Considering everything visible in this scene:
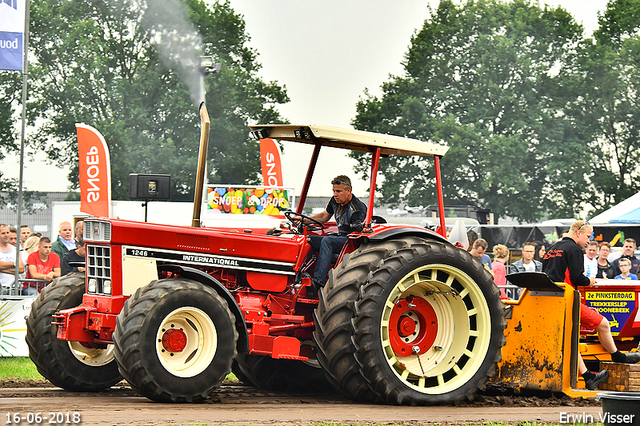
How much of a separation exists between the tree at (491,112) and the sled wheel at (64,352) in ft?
102

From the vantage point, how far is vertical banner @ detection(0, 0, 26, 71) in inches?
509

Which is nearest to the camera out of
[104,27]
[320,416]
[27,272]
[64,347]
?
[320,416]

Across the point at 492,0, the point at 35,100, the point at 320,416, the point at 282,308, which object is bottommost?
the point at 320,416

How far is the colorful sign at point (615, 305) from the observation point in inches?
321

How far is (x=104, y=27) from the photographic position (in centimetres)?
3669

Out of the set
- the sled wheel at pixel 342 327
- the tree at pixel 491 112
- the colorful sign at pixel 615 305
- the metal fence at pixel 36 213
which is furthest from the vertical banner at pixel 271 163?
the metal fence at pixel 36 213

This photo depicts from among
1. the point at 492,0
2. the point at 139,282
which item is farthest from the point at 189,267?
the point at 492,0

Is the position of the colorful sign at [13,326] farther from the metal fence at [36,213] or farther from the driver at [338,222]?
the metal fence at [36,213]

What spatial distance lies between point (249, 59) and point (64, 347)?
103ft

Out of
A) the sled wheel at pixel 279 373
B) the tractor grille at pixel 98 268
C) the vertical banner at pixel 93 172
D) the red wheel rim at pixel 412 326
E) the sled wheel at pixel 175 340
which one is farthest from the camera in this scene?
the vertical banner at pixel 93 172

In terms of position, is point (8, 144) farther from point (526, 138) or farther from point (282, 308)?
point (282, 308)

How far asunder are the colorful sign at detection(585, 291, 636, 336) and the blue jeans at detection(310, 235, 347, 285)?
267 cm

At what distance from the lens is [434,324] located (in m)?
7.50

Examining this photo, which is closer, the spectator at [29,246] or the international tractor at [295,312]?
the international tractor at [295,312]
